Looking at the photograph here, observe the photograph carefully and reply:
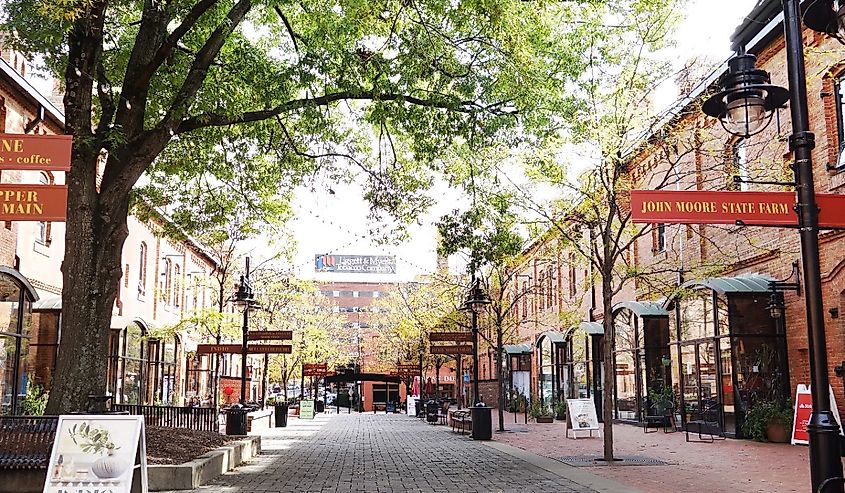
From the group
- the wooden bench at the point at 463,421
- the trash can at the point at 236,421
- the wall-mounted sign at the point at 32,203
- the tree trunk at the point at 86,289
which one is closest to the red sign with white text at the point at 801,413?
the wooden bench at the point at 463,421

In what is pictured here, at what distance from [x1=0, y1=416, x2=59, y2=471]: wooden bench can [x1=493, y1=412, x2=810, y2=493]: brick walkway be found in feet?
25.6

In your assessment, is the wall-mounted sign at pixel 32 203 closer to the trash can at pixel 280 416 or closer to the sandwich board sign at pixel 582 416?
the sandwich board sign at pixel 582 416

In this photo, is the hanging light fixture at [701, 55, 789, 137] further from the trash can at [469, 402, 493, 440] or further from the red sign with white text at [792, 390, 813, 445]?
the trash can at [469, 402, 493, 440]

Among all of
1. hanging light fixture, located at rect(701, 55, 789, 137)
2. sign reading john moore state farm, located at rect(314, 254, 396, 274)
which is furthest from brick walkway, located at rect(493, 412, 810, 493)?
sign reading john moore state farm, located at rect(314, 254, 396, 274)

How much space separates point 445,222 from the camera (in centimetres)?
1786

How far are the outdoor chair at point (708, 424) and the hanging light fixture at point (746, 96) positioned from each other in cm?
1565

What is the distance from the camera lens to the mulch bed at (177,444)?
1273cm

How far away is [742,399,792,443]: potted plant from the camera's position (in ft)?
64.2

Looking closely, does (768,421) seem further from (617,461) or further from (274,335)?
(274,335)

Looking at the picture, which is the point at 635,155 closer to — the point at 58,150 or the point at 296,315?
the point at 58,150

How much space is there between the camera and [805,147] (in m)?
7.07

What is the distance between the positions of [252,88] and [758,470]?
1070 centimetres

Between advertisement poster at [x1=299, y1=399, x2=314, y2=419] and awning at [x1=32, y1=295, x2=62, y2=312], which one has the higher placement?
awning at [x1=32, y1=295, x2=62, y2=312]

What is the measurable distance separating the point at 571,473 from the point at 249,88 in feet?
28.4
